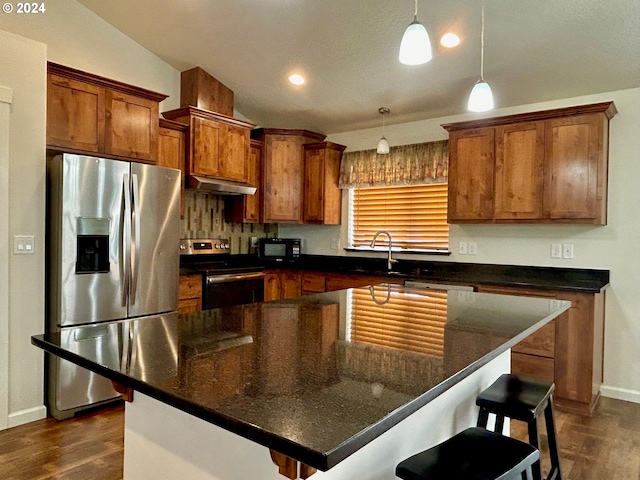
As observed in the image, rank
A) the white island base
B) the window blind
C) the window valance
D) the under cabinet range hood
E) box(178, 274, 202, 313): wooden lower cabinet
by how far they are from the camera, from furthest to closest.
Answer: the window valance
the under cabinet range hood
box(178, 274, 202, 313): wooden lower cabinet
the window blind
the white island base

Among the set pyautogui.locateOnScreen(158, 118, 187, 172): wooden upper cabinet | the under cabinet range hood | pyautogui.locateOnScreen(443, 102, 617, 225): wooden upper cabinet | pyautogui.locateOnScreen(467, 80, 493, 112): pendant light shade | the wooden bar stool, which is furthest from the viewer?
the under cabinet range hood

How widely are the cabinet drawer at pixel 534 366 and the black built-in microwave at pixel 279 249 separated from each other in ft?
8.84

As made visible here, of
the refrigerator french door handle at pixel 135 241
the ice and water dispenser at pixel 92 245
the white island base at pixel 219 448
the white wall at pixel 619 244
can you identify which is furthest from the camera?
the white wall at pixel 619 244

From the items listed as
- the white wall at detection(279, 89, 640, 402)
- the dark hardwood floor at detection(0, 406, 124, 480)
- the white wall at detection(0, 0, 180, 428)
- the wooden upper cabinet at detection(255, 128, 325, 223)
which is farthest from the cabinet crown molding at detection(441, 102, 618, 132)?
the dark hardwood floor at detection(0, 406, 124, 480)

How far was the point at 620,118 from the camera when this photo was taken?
3.55 metres

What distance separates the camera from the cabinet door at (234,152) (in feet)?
14.5

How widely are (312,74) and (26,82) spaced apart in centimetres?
224

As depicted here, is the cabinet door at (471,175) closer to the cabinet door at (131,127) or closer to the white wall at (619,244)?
the white wall at (619,244)

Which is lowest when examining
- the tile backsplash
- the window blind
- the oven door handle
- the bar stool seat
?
the bar stool seat

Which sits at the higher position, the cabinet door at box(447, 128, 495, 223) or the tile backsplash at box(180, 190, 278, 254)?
the cabinet door at box(447, 128, 495, 223)

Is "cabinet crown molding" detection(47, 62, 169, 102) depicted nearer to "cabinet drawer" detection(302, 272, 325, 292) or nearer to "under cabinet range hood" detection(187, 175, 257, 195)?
"under cabinet range hood" detection(187, 175, 257, 195)

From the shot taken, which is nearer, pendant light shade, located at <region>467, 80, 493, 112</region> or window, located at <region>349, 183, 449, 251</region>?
pendant light shade, located at <region>467, 80, 493, 112</region>

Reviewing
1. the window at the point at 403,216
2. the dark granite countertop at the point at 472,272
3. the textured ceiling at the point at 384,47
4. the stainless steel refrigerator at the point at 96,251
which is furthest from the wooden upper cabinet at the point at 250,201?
the stainless steel refrigerator at the point at 96,251

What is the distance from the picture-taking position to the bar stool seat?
1233 millimetres
